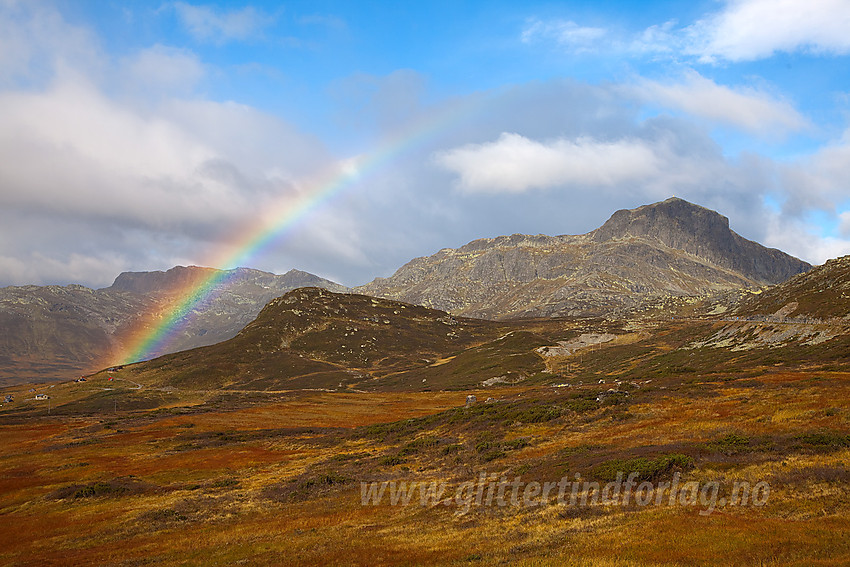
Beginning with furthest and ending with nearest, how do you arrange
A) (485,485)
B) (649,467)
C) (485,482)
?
(485,482)
(485,485)
(649,467)

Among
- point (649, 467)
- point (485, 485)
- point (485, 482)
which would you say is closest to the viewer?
point (649, 467)

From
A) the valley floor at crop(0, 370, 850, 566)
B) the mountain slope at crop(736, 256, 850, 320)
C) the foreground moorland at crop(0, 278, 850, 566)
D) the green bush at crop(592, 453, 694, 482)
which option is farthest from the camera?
the mountain slope at crop(736, 256, 850, 320)

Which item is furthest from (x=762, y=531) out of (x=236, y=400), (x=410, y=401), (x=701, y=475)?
(x=236, y=400)

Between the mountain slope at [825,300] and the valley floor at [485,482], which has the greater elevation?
the mountain slope at [825,300]

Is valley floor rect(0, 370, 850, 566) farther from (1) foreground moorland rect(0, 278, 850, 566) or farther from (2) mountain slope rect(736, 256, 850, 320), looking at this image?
(2) mountain slope rect(736, 256, 850, 320)

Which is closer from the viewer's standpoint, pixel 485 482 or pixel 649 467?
pixel 649 467

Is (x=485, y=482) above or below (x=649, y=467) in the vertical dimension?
below

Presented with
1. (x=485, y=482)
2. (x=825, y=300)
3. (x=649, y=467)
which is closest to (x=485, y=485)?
(x=485, y=482)

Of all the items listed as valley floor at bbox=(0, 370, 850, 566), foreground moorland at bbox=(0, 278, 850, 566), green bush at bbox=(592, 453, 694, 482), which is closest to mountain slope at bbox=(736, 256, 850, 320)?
foreground moorland at bbox=(0, 278, 850, 566)

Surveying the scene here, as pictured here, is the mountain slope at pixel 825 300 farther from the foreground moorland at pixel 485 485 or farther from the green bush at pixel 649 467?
the green bush at pixel 649 467

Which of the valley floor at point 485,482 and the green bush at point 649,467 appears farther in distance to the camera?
the green bush at point 649,467

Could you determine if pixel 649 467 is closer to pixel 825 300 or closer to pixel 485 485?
pixel 485 485

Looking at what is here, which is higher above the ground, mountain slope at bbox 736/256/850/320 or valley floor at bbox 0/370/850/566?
mountain slope at bbox 736/256/850/320

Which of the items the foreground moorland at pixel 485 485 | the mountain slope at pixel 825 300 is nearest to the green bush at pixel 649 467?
the foreground moorland at pixel 485 485
